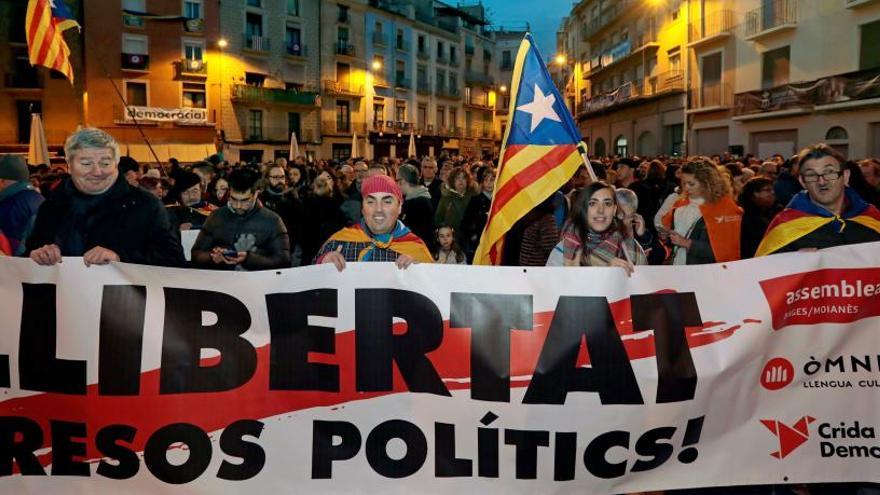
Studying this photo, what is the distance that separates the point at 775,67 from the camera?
25469 mm

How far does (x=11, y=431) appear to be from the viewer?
3.28 m

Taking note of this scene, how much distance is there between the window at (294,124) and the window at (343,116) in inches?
134

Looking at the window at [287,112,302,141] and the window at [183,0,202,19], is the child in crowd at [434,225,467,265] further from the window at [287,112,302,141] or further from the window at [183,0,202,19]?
the window at [287,112,302,141]

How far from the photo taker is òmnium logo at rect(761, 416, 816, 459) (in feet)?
11.0

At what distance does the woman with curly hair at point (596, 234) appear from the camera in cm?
388

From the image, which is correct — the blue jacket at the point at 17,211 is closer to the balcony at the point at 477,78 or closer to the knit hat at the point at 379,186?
the knit hat at the point at 379,186

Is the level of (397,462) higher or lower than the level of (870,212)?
lower

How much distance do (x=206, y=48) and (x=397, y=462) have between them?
37.7 metres

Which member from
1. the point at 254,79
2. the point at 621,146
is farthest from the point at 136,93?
the point at 621,146

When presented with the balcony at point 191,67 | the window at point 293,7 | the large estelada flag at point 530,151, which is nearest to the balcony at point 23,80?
the balcony at point 191,67

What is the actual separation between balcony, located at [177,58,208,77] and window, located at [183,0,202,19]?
2.24 metres

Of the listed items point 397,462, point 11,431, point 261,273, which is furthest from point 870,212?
point 11,431

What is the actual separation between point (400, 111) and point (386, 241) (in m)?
48.8

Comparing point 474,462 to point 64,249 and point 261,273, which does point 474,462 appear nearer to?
point 261,273
